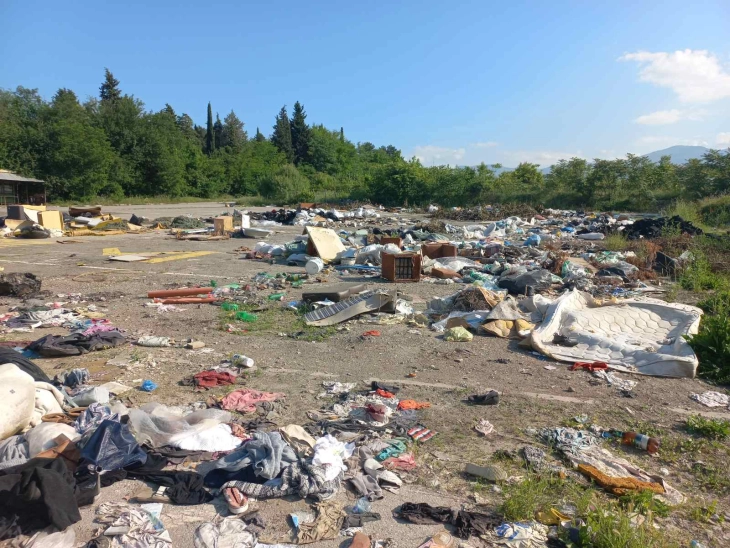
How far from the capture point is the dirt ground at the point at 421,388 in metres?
2.98

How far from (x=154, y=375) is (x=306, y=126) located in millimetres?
69695

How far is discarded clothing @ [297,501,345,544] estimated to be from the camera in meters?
2.70

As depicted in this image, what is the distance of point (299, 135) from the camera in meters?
69.5

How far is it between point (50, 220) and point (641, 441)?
64.1 ft

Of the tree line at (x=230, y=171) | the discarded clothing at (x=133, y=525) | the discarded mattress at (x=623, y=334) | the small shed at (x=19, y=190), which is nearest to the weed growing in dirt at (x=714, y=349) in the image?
the discarded mattress at (x=623, y=334)

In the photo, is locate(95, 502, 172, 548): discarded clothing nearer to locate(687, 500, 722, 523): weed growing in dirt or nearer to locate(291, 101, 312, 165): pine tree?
locate(687, 500, 722, 523): weed growing in dirt

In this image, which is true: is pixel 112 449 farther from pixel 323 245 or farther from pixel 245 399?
pixel 323 245

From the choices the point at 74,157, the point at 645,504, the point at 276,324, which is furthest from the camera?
the point at 74,157

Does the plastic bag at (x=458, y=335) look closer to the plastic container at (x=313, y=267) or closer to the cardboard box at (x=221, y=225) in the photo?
the plastic container at (x=313, y=267)

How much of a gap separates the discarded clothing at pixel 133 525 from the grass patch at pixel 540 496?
1919 mm

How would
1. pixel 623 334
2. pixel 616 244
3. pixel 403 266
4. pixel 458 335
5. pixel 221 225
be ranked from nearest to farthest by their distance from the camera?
pixel 623 334, pixel 458 335, pixel 403 266, pixel 616 244, pixel 221 225

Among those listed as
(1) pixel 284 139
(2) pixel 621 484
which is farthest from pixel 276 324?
(1) pixel 284 139

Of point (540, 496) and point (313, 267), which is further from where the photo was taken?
point (313, 267)

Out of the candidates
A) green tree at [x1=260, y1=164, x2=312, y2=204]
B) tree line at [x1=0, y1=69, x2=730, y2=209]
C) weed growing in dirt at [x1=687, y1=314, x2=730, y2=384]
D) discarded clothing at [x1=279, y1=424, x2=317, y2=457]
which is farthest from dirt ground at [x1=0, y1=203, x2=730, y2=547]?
green tree at [x1=260, y1=164, x2=312, y2=204]
